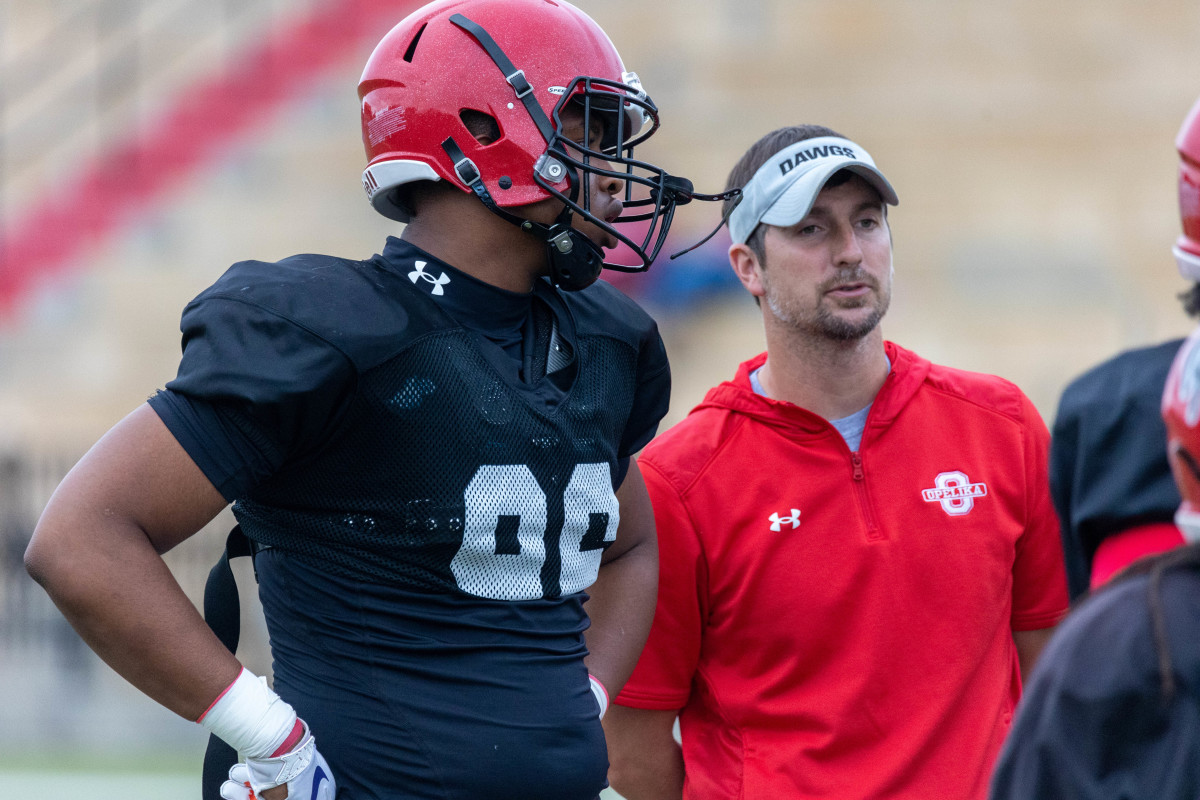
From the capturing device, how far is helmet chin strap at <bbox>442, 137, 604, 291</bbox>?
2.06m

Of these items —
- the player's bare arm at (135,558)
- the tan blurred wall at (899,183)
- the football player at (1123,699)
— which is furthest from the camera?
the tan blurred wall at (899,183)

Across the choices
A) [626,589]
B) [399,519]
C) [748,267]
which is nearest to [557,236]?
[399,519]

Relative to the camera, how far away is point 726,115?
29.3 feet

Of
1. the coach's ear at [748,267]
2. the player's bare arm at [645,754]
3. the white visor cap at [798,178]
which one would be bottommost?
the player's bare arm at [645,754]

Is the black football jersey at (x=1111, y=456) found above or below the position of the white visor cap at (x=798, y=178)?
below

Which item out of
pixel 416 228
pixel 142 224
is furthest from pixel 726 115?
pixel 416 228

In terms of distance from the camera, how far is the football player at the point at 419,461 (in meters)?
1.75

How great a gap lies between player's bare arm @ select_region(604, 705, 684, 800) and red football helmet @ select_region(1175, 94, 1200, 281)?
1.45m

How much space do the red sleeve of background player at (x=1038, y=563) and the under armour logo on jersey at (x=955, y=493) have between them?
106mm

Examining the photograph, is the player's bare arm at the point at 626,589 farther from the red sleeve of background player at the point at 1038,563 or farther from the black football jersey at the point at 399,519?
the red sleeve of background player at the point at 1038,563

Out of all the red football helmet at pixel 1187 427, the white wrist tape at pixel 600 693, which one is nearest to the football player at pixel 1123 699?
the red football helmet at pixel 1187 427

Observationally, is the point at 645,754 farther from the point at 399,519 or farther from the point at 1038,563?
the point at 399,519

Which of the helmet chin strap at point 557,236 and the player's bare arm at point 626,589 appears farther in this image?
the player's bare arm at point 626,589

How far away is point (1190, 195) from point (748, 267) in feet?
4.47
